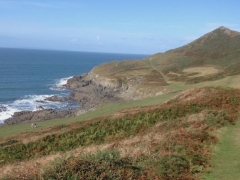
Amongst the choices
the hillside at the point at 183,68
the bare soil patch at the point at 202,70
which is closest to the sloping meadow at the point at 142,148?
the hillside at the point at 183,68

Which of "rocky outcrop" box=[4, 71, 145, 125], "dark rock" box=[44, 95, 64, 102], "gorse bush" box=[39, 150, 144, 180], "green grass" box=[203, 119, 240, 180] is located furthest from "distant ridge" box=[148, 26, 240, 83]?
"gorse bush" box=[39, 150, 144, 180]

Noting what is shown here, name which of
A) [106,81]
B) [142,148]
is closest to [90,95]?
[106,81]

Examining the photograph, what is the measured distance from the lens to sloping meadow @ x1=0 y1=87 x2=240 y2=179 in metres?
9.38

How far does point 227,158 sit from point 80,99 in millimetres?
67018

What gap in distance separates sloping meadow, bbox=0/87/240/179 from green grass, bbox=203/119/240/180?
369 mm

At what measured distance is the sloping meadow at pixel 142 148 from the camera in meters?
9.38

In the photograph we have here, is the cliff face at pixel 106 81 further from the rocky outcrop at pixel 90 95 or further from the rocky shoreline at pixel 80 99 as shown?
the rocky shoreline at pixel 80 99

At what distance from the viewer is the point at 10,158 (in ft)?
64.8

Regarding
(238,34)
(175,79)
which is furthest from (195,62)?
(238,34)

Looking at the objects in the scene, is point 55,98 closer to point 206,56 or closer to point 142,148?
point 142,148

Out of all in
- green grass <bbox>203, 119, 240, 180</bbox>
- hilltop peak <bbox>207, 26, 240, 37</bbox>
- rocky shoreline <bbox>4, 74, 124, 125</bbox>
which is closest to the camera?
green grass <bbox>203, 119, 240, 180</bbox>

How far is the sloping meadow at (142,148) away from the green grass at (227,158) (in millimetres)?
369

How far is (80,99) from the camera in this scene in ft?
256

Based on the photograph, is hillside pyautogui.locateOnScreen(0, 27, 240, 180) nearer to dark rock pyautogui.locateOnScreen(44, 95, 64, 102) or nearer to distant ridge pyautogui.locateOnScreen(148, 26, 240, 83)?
dark rock pyautogui.locateOnScreen(44, 95, 64, 102)
